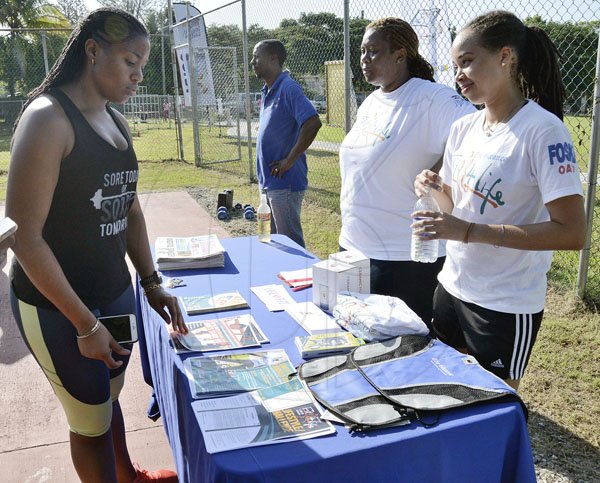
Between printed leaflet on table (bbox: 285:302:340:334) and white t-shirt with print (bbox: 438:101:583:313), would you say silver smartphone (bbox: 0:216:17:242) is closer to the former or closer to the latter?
printed leaflet on table (bbox: 285:302:340:334)

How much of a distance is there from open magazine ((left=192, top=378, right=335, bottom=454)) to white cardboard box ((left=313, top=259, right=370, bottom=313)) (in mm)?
614

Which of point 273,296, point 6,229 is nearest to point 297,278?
point 273,296

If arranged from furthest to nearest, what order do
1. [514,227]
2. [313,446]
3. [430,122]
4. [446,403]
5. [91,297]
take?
1. [430,122]
2. [91,297]
3. [514,227]
4. [446,403]
5. [313,446]

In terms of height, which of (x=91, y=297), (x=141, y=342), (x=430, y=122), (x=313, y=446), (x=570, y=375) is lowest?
(x=570, y=375)

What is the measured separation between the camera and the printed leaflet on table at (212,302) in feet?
7.30

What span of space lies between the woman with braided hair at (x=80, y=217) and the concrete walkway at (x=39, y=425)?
2.53 ft

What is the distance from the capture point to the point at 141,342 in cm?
327

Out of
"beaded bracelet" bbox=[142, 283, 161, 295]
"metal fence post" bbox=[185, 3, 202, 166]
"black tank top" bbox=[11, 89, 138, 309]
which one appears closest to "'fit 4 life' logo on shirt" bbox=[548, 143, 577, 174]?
"black tank top" bbox=[11, 89, 138, 309]

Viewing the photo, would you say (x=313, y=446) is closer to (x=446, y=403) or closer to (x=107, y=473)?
(x=446, y=403)

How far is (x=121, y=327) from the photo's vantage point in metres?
1.87

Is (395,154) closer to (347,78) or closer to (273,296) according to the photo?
(273,296)

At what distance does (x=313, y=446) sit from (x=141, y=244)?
129cm

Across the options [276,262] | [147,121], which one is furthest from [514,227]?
[147,121]

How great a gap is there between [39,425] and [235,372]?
6.10 feet
